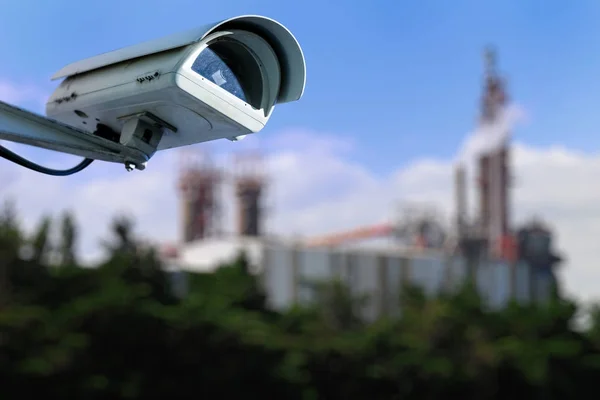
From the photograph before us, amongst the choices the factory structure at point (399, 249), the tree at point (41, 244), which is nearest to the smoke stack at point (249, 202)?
the factory structure at point (399, 249)

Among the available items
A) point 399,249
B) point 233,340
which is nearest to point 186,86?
point 233,340

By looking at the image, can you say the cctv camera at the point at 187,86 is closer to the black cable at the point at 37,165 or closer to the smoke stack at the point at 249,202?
the black cable at the point at 37,165

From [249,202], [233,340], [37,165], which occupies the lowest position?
[233,340]

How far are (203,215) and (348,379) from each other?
1886 centimetres

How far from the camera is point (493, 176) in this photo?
89.6 ft

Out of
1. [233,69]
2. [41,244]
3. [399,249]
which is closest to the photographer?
[233,69]

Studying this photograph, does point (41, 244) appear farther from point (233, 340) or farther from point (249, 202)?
point (249, 202)

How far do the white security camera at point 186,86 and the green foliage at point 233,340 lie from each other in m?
10.3

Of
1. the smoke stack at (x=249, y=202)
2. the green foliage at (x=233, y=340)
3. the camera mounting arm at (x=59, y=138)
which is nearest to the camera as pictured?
the camera mounting arm at (x=59, y=138)

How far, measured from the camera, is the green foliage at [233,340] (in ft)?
38.3

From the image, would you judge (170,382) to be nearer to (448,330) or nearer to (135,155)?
(448,330)

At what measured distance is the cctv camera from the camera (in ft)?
4.33

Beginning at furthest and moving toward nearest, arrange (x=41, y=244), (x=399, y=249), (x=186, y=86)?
(x=399, y=249) → (x=41, y=244) → (x=186, y=86)

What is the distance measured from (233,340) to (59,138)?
11.9 meters
